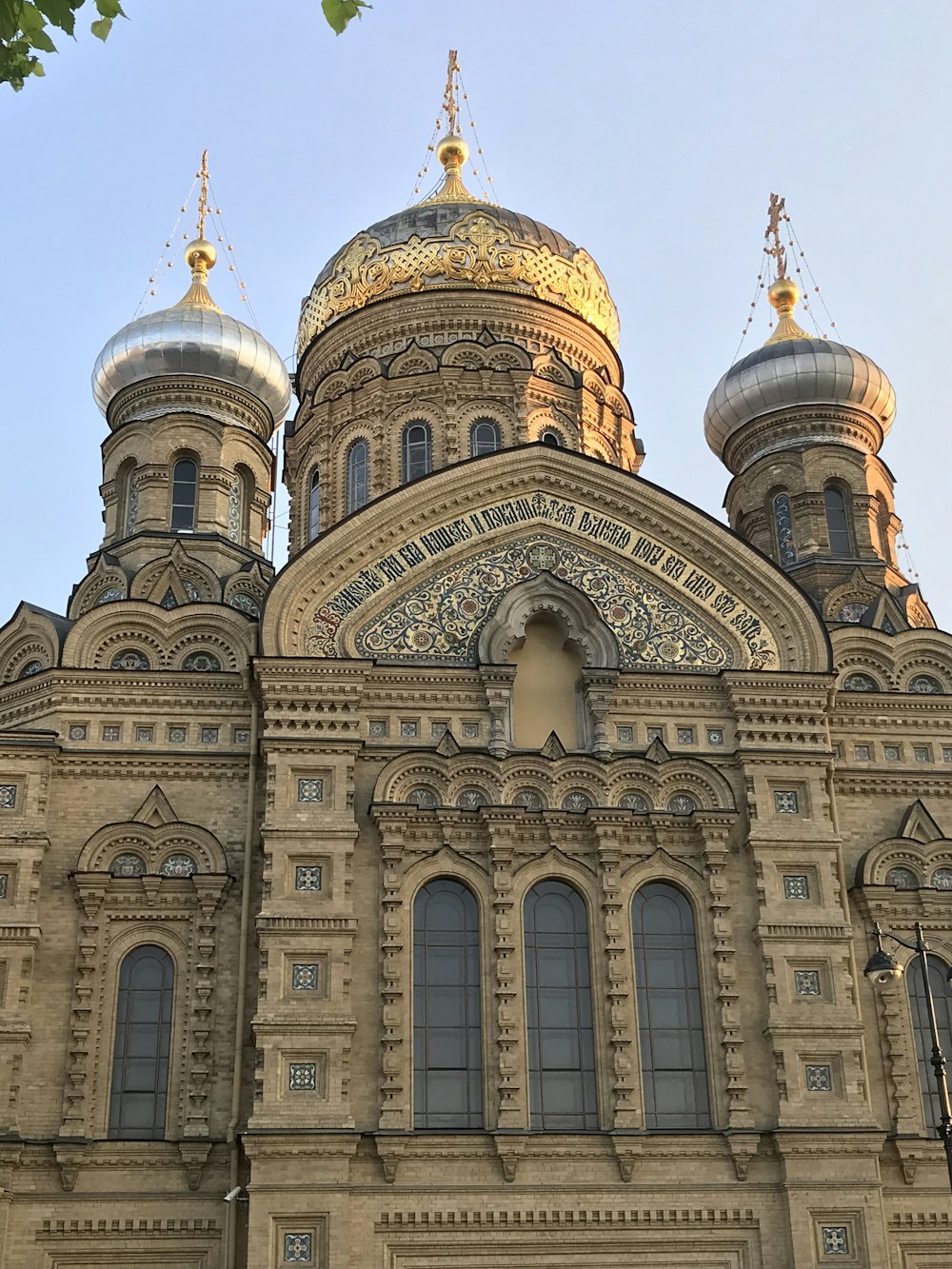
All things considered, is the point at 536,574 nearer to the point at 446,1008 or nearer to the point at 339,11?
the point at 446,1008

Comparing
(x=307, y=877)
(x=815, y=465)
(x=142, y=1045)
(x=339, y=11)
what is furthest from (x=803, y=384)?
(x=339, y=11)

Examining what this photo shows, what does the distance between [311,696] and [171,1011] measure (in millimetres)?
2683

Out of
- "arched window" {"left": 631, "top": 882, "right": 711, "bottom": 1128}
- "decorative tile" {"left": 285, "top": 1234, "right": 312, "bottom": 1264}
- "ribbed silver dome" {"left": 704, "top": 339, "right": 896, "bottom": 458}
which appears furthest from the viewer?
"ribbed silver dome" {"left": 704, "top": 339, "right": 896, "bottom": 458}

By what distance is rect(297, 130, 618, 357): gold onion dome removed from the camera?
18812mm

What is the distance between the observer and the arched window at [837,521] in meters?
17.7

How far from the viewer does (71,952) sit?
42.0ft

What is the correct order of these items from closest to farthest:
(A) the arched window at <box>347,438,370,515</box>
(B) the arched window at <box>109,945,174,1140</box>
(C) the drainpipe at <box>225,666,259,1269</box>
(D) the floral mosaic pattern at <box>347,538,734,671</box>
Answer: (C) the drainpipe at <box>225,666,259,1269</box>
(B) the arched window at <box>109,945,174,1140</box>
(D) the floral mosaic pattern at <box>347,538,734,671</box>
(A) the arched window at <box>347,438,370,515</box>

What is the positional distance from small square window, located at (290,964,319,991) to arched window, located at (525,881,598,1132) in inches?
65.9

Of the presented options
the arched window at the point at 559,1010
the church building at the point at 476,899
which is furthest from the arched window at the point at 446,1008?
the arched window at the point at 559,1010

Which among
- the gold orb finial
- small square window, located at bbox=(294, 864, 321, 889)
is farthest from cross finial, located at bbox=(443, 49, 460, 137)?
small square window, located at bbox=(294, 864, 321, 889)

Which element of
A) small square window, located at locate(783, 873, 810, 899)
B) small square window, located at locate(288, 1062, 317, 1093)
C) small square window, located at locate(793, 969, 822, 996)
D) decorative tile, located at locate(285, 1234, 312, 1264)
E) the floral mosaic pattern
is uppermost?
the floral mosaic pattern

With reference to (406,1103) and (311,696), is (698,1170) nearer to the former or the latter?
(406,1103)

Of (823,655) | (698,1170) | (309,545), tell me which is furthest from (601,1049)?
(309,545)

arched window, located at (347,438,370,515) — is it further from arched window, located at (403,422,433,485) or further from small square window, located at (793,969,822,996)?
small square window, located at (793,969,822,996)
